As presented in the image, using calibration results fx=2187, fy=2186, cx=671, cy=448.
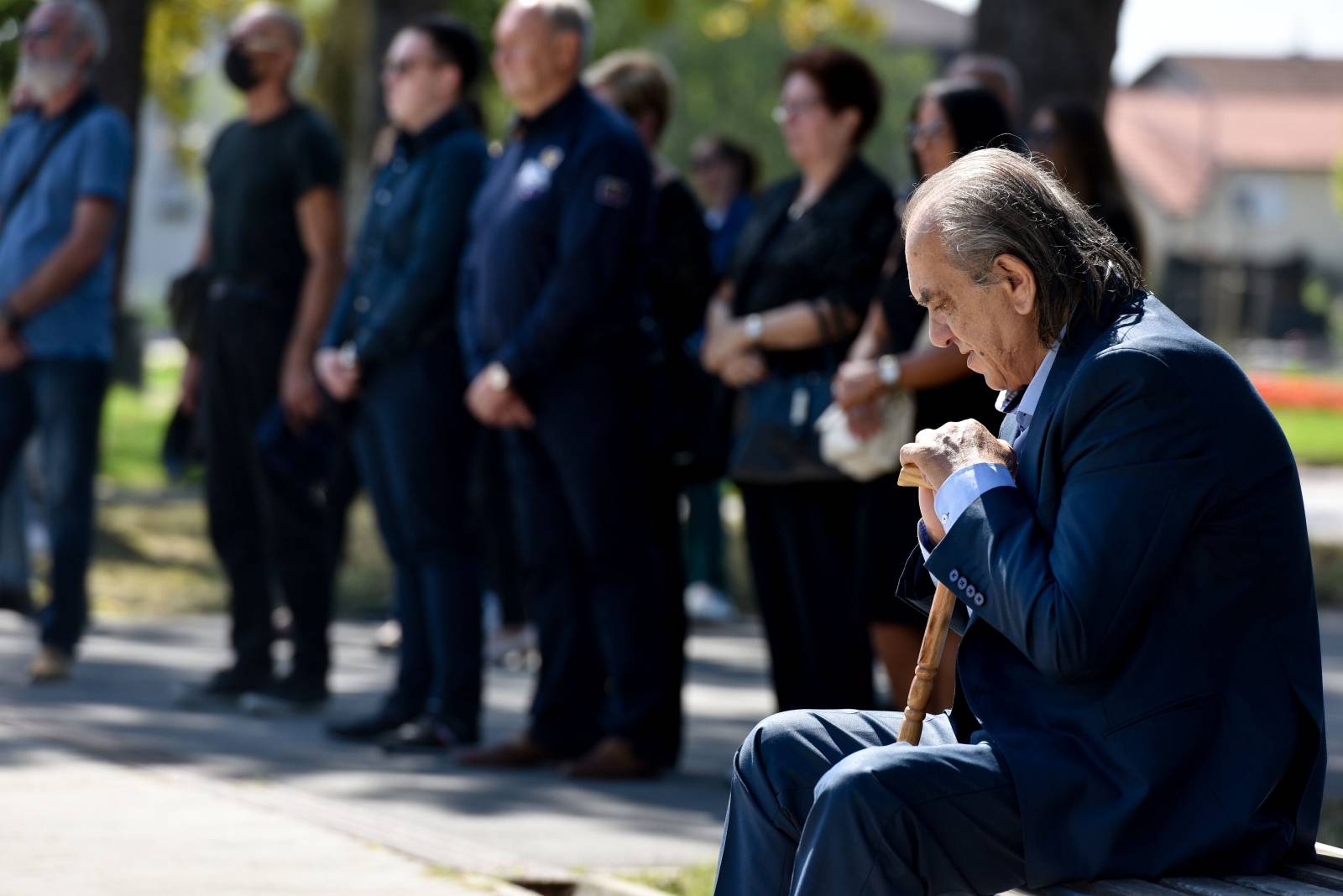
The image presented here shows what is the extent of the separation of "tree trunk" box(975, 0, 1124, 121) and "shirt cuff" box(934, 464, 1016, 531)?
8.08 metres

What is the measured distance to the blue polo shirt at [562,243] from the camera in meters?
6.77

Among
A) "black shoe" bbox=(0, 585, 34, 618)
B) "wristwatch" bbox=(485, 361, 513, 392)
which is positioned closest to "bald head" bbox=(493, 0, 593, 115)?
"wristwatch" bbox=(485, 361, 513, 392)

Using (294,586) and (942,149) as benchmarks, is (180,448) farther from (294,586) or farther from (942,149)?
(942,149)

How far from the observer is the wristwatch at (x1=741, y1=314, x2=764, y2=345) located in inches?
263

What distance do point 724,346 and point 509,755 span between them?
1.49 meters

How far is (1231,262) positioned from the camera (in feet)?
253

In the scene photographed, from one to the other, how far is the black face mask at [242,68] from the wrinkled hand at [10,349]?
1.29 meters

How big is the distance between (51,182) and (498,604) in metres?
2.91

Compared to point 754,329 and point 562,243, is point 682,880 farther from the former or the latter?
point 562,243

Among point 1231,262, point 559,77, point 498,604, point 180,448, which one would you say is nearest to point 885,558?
point 559,77

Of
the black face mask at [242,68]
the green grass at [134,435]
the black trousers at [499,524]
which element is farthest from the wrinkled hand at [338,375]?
the green grass at [134,435]

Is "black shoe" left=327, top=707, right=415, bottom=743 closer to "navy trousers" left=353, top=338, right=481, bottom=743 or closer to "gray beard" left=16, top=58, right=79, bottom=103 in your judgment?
"navy trousers" left=353, top=338, right=481, bottom=743

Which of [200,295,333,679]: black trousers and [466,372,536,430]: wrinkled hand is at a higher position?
[466,372,536,430]: wrinkled hand

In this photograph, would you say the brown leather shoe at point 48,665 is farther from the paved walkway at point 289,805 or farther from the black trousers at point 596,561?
the black trousers at point 596,561
